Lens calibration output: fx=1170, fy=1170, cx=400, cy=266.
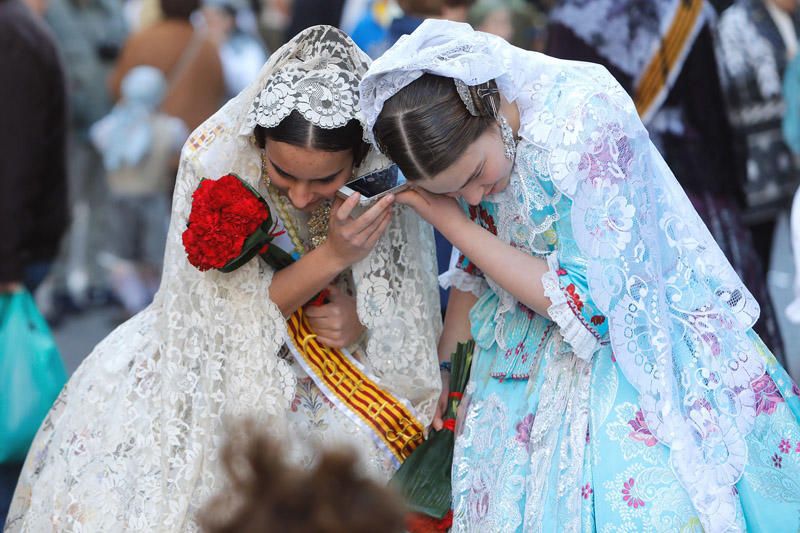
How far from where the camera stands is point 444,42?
2.43 meters

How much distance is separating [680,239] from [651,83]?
4.74 ft

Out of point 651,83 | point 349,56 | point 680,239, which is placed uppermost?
point 349,56

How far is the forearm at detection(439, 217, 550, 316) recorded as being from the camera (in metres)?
2.51

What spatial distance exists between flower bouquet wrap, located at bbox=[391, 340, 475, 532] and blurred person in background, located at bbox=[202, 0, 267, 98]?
463 cm

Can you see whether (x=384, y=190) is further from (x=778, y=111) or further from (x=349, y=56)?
(x=778, y=111)

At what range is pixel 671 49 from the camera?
386 cm

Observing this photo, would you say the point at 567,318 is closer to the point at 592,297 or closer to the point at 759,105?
the point at 592,297

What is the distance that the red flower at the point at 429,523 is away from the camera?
2.71 meters

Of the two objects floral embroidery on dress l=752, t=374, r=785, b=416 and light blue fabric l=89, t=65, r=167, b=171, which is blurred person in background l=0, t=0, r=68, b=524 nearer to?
light blue fabric l=89, t=65, r=167, b=171

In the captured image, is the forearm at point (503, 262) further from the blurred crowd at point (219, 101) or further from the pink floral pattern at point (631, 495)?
the blurred crowd at point (219, 101)

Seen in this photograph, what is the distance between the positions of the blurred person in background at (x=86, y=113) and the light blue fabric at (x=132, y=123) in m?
0.36

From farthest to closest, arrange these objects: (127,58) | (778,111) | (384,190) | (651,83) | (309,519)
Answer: (127,58), (778,111), (651,83), (384,190), (309,519)

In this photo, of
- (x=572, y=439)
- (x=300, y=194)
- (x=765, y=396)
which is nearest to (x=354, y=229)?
(x=300, y=194)

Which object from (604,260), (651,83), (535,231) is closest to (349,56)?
(535,231)
